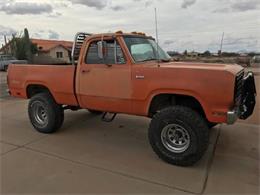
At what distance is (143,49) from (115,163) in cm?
210

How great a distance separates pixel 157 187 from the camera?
11.4ft

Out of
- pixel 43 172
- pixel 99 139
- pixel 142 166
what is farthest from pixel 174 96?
pixel 43 172

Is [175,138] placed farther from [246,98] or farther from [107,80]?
[107,80]

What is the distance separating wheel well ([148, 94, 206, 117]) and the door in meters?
0.42

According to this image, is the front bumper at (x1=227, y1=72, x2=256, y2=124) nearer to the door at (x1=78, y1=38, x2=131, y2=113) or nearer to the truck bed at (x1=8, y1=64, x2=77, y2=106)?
the door at (x1=78, y1=38, x2=131, y2=113)

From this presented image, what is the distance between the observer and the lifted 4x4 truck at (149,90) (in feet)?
12.4

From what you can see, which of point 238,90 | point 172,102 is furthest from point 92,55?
Answer: point 238,90

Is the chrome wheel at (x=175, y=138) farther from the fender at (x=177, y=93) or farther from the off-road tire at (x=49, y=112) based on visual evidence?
the off-road tire at (x=49, y=112)

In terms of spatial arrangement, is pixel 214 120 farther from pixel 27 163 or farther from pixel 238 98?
pixel 27 163

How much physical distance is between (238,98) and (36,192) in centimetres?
305

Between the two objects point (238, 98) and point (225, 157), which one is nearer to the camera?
point (238, 98)

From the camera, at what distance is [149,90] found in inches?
166

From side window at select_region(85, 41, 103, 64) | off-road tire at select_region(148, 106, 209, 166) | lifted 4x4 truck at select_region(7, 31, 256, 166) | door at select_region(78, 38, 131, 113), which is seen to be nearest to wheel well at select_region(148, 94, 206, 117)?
lifted 4x4 truck at select_region(7, 31, 256, 166)

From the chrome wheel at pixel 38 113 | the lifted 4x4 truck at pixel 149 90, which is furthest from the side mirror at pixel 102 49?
the chrome wheel at pixel 38 113
